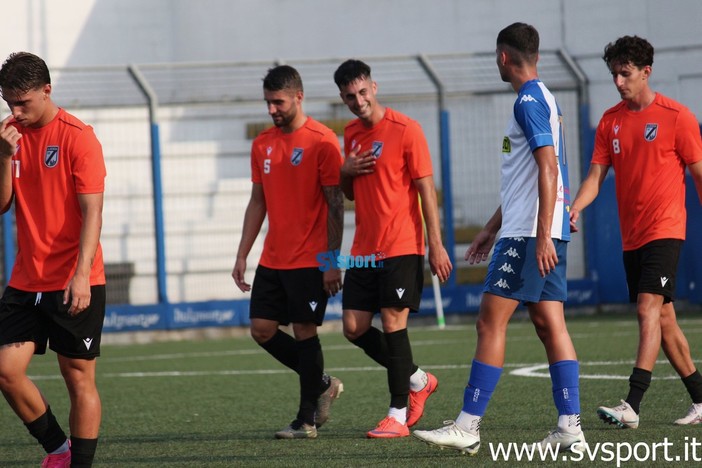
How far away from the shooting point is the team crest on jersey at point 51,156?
17.2 feet

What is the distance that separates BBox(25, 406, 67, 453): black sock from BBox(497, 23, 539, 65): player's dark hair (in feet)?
9.08

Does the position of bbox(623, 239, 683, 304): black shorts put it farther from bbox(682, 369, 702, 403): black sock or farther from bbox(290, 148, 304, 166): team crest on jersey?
bbox(290, 148, 304, 166): team crest on jersey

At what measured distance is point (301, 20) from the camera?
2003 cm

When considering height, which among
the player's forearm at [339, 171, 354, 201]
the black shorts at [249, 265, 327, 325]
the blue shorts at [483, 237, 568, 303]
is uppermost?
the player's forearm at [339, 171, 354, 201]

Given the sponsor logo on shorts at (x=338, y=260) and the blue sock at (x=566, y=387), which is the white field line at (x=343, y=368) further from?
the blue sock at (x=566, y=387)

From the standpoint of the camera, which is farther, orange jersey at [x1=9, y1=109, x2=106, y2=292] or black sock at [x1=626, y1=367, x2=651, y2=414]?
black sock at [x1=626, y1=367, x2=651, y2=414]

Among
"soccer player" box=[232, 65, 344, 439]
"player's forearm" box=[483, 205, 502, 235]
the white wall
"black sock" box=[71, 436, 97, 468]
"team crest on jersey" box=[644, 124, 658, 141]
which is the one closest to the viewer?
"black sock" box=[71, 436, 97, 468]

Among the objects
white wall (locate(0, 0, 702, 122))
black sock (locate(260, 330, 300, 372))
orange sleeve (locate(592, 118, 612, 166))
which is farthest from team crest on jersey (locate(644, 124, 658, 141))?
white wall (locate(0, 0, 702, 122))

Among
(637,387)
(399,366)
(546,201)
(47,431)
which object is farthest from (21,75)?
(637,387)

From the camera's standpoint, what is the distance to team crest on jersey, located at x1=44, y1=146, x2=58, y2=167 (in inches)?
206

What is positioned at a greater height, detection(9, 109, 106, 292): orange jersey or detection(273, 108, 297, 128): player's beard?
detection(273, 108, 297, 128): player's beard

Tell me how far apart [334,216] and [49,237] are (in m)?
2.08

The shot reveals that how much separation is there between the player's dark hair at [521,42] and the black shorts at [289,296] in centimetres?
195

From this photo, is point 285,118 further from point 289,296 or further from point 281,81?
point 289,296
